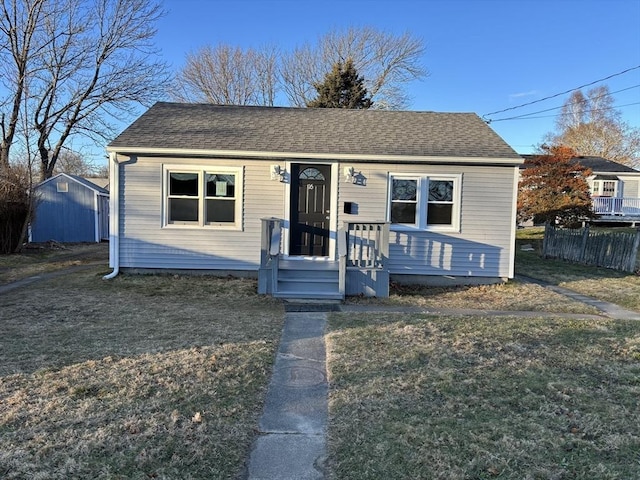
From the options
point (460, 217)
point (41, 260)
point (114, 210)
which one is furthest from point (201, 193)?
point (41, 260)

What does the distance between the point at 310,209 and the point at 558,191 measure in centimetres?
1134

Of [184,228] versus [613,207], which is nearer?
[184,228]

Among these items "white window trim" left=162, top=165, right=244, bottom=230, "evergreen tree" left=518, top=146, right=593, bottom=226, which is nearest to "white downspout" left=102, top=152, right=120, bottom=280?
"white window trim" left=162, top=165, right=244, bottom=230

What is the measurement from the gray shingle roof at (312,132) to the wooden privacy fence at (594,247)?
17.9 feet

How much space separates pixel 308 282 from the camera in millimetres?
8344

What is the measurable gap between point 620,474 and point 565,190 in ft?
52.8

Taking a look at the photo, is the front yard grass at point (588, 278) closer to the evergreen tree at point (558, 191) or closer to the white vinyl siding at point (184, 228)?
the evergreen tree at point (558, 191)

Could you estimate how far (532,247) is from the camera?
19.5 meters

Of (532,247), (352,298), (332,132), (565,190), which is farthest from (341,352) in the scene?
(532,247)

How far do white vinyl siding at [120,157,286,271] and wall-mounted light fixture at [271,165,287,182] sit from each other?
0.12 m

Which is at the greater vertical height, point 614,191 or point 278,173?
point 614,191

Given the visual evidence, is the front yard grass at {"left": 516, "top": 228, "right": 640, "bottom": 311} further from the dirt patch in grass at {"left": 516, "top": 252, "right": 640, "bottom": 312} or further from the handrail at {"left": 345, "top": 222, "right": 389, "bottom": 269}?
the handrail at {"left": 345, "top": 222, "right": 389, "bottom": 269}

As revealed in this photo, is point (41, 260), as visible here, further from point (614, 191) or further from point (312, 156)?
Answer: point (614, 191)

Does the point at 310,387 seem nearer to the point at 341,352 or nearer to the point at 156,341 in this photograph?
the point at 341,352
